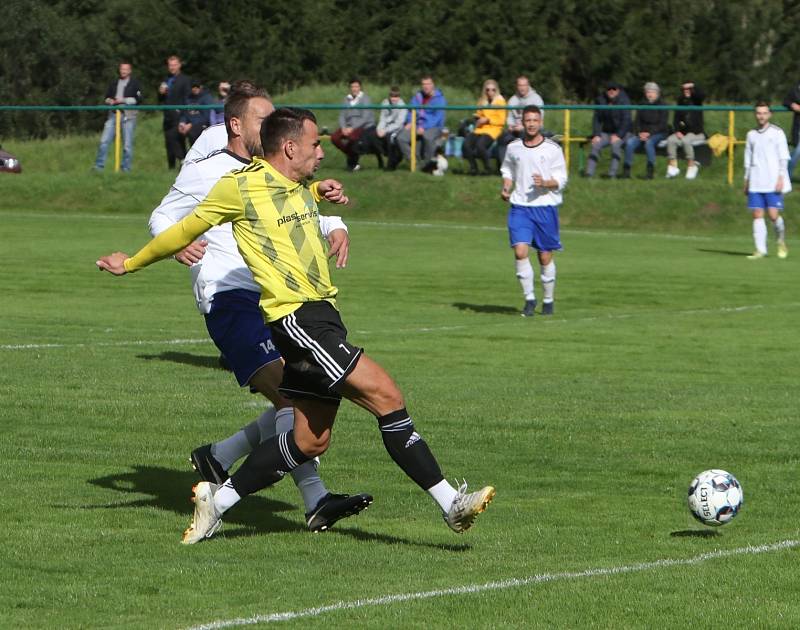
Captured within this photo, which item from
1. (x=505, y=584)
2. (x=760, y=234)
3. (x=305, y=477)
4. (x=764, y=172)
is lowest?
(x=760, y=234)

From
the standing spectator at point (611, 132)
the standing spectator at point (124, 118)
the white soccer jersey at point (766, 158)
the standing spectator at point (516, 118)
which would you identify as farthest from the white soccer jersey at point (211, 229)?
the standing spectator at point (124, 118)

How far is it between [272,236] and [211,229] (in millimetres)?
1333

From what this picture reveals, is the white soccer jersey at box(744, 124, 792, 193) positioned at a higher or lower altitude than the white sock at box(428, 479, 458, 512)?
lower

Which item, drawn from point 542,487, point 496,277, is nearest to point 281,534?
point 542,487

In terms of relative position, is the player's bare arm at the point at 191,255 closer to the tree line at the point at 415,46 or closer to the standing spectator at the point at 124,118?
the standing spectator at the point at 124,118

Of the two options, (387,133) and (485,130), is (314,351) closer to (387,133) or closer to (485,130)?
(485,130)

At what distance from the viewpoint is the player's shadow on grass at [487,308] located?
767 inches

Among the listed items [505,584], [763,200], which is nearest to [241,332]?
[505,584]

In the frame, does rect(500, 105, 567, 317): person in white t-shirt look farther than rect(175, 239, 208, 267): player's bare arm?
Yes

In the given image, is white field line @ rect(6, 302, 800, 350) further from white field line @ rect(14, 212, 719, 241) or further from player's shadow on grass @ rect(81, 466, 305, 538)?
white field line @ rect(14, 212, 719, 241)

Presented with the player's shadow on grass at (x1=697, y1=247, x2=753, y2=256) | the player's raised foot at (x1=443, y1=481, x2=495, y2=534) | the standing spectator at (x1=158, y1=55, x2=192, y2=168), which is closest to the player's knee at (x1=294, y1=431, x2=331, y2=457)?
the player's raised foot at (x1=443, y1=481, x2=495, y2=534)

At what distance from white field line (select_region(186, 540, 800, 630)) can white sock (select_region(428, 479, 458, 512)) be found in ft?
1.93

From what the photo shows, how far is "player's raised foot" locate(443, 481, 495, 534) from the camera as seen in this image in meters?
7.23

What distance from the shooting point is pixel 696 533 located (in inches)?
316
